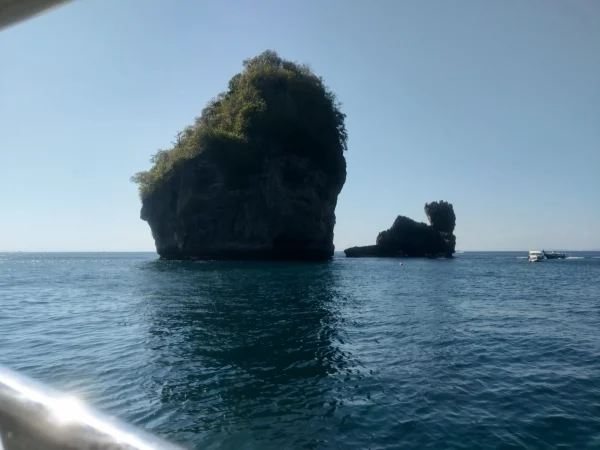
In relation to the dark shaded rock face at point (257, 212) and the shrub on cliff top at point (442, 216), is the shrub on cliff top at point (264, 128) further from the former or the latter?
the shrub on cliff top at point (442, 216)

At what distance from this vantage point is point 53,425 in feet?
4.94

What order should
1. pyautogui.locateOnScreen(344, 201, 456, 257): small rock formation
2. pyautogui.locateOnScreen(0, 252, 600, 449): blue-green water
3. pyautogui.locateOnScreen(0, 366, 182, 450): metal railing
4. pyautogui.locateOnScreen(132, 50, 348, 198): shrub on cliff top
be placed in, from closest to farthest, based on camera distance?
pyautogui.locateOnScreen(0, 366, 182, 450): metal railing < pyautogui.locateOnScreen(0, 252, 600, 449): blue-green water < pyautogui.locateOnScreen(132, 50, 348, 198): shrub on cliff top < pyautogui.locateOnScreen(344, 201, 456, 257): small rock formation

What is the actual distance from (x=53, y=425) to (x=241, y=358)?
12.7 metres

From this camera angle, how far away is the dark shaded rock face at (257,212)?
6988 centimetres

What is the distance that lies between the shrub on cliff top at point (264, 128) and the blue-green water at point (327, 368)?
49.8 metres

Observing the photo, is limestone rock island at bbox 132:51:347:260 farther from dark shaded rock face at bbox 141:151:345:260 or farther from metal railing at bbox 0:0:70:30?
metal railing at bbox 0:0:70:30

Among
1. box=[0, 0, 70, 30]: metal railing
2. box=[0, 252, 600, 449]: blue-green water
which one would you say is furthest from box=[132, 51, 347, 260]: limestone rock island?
box=[0, 0, 70, 30]: metal railing

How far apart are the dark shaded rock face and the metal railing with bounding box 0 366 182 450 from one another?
67.2 metres

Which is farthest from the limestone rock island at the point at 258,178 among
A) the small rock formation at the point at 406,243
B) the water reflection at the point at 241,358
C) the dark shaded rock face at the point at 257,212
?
the water reflection at the point at 241,358

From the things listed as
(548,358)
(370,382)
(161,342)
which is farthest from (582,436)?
(161,342)

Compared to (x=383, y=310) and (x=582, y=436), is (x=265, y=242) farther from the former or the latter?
(x=582, y=436)

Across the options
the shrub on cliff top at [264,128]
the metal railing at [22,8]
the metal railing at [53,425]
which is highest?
the shrub on cliff top at [264,128]

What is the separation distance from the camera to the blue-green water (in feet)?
28.9

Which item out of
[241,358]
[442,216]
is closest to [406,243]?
[442,216]
